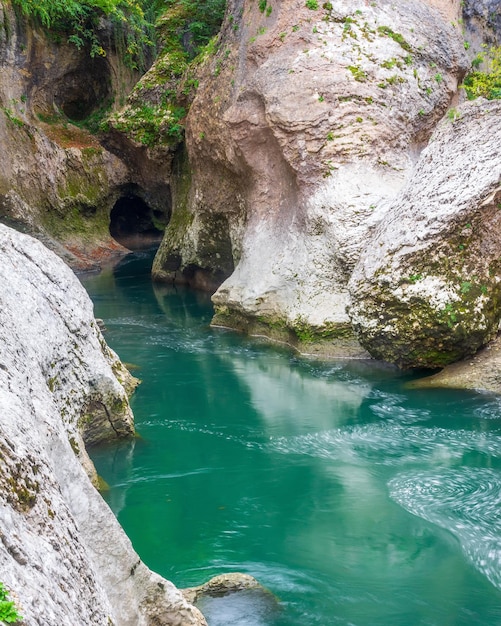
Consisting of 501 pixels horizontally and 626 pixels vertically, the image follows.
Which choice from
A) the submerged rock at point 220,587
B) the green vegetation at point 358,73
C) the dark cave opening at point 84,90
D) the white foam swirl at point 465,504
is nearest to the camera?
the submerged rock at point 220,587

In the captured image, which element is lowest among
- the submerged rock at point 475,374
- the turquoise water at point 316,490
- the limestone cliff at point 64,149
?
the turquoise water at point 316,490

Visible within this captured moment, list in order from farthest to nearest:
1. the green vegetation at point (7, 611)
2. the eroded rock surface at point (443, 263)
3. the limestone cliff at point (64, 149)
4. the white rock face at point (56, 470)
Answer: the limestone cliff at point (64, 149)
the eroded rock surface at point (443, 263)
the white rock face at point (56, 470)
the green vegetation at point (7, 611)

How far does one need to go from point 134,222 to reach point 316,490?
22667mm

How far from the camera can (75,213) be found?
23891mm

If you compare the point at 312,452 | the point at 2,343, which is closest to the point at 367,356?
the point at 312,452

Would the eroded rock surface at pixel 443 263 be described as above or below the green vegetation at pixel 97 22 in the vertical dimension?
below

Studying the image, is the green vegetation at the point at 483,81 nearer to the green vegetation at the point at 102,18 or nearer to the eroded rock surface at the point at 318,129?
the eroded rock surface at the point at 318,129

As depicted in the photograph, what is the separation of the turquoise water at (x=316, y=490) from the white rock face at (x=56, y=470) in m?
0.98

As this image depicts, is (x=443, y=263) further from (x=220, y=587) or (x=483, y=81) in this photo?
(x=483, y=81)

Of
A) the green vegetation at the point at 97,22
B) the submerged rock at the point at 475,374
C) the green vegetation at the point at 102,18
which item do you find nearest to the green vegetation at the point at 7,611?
the submerged rock at the point at 475,374

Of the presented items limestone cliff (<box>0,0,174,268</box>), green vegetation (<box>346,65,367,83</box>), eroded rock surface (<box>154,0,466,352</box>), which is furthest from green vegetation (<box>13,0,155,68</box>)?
green vegetation (<box>346,65,367,83</box>)

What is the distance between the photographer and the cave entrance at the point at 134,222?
1107 inches

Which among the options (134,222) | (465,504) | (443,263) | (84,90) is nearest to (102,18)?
(84,90)

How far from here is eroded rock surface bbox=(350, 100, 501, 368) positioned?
9.63 m
